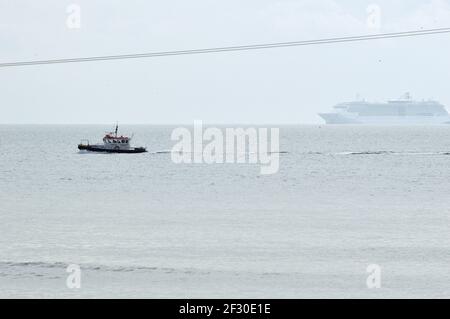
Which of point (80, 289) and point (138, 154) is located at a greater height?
point (138, 154)

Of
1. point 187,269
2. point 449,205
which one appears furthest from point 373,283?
point 449,205

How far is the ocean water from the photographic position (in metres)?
38.5

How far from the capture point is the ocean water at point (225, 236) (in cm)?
3850

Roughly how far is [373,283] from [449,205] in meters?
37.4

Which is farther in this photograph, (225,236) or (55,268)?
(225,236)

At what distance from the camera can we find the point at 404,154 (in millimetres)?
171125

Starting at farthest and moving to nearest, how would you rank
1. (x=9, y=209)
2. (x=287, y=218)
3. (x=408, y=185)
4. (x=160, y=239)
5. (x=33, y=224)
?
(x=408, y=185) < (x=9, y=209) < (x=287, y=218) < (x=33, y=224) < (x=160, y=239)

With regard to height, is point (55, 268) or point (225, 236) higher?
point (225, 236)

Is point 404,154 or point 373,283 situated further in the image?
point 404,154

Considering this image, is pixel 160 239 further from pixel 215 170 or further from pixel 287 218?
pixel 215 170

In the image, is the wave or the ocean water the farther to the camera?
the wave

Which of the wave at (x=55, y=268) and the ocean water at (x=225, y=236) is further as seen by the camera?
the wave at (x=55, y=268)

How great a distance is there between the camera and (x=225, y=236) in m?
52.8

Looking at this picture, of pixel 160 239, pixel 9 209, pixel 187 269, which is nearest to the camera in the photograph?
pixel 187 269
